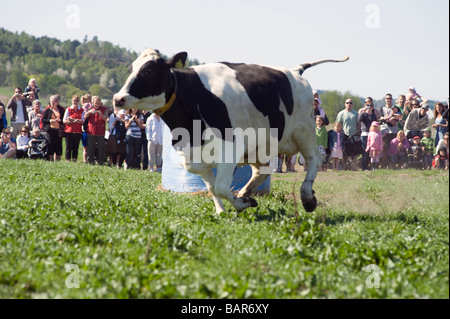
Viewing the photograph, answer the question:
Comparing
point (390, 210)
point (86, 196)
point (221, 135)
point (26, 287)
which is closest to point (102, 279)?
point (26, 287)

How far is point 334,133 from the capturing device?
63.3 feet

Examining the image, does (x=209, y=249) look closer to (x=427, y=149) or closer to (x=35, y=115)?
(x=35, y=115)

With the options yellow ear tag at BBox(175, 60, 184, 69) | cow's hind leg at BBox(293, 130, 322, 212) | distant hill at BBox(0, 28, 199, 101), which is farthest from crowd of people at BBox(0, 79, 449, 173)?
distant hill at BBox(0, 28, 199, 101)

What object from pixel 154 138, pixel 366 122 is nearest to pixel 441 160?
pixel 366 122

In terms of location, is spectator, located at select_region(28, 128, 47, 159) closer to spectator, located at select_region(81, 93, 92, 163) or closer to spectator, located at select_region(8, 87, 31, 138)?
spectator, located at select_region(81, 93, 92, 163)

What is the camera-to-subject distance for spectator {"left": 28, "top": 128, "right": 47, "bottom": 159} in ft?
59.6

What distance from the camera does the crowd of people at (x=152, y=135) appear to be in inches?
721

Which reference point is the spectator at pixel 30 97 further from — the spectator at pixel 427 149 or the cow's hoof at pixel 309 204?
the cow's hoof at pixel 309 204

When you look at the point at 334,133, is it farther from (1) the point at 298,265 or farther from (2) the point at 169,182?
(1) the point at 298,265

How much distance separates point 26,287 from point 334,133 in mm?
15511

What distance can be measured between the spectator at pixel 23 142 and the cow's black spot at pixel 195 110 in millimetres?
11836

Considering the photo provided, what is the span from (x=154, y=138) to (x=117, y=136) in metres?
1.30

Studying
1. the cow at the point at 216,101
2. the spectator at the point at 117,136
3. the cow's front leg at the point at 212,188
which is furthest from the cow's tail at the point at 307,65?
the spectator at the point at 117,136

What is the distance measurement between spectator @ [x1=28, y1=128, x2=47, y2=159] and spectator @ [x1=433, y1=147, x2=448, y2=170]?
1262 centimetres
